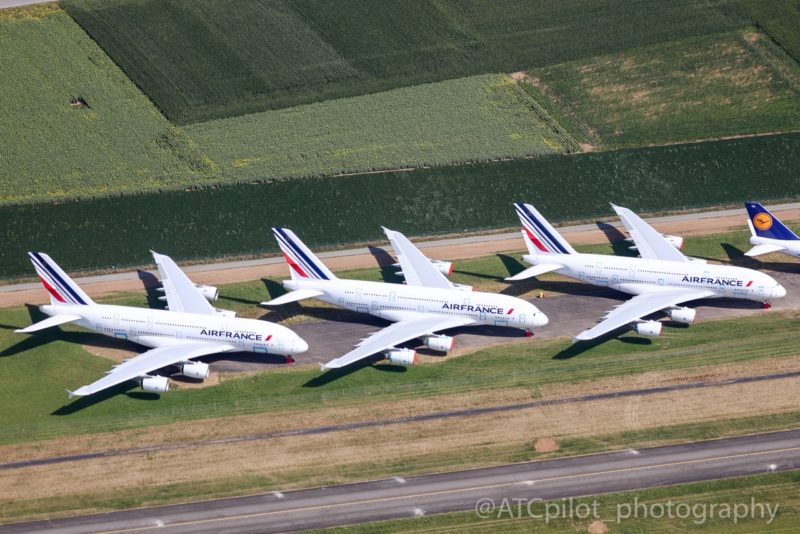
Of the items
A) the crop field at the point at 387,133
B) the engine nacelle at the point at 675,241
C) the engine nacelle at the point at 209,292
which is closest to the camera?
the engine nacelle at the point at 209,292

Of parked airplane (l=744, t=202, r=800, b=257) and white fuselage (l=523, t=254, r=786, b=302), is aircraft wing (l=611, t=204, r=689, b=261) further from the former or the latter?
parked airplane (l=744, t=202, r=800, b=257)

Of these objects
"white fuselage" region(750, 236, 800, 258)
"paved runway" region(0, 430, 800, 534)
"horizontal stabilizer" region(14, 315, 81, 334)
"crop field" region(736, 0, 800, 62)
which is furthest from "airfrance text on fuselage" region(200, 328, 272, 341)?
"crop field" region(736, 0, 800, 62)

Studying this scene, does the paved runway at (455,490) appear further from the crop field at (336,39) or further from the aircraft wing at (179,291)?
the crop field at (336,39)

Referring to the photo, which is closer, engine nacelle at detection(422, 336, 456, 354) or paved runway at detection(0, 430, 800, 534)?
paved runway at detection(0, 430, 800, 534)

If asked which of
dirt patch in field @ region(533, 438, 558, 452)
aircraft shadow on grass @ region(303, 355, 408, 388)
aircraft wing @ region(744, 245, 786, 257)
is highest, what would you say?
aircraft wing @ region(744, 245, 786, 257)

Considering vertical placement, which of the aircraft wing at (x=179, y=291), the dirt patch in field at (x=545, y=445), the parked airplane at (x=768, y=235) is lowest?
the dirt patch in field at (x=545, y=445)

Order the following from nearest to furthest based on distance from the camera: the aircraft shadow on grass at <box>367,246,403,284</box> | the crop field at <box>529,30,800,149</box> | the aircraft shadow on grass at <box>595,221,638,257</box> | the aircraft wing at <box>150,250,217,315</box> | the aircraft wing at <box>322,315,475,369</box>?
the aircraft wing at <box>322,315,475,369</box>, the aircraft wing at <box>150,250,217,315</box>, the aircraft shadow on grass at <box>367,246,403,284</box>, the aircraft shadow on grass at <box>595,221,638,257</box>, the crop field at <box>529,30,800,149</box>

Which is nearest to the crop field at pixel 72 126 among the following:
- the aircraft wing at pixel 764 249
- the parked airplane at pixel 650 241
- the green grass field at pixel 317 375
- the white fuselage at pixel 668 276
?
the green grass field at pixel 317 375

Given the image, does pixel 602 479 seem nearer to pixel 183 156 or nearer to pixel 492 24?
pixel 183 156
